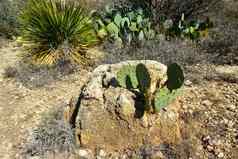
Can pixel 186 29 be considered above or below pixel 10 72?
above

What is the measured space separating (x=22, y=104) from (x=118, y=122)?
1836 millimetres

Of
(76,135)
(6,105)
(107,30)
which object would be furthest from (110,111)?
(107,30)

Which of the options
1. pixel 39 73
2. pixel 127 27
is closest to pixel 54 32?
pixel 39 73

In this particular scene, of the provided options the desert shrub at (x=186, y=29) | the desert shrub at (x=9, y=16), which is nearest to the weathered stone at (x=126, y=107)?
the desert shrub at (x=186, y=29)

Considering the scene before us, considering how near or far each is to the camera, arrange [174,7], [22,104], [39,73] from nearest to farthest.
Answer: [22,104] → [39,73] → [174,7]

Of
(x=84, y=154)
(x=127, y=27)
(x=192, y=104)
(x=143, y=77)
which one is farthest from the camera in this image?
(x=127, y=27)

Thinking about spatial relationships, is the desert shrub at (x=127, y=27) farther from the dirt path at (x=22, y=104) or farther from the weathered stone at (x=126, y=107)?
the weathered stone at (x=126, y=107)

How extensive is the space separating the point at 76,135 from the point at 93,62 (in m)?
2.30

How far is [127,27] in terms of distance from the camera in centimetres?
766

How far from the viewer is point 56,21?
7277 mm

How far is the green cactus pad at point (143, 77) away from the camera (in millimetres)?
4598

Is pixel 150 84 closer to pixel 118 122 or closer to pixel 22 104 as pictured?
pixel 118 122

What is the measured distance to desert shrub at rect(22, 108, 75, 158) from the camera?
4945mm

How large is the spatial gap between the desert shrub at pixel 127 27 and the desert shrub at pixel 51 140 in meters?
2.55
